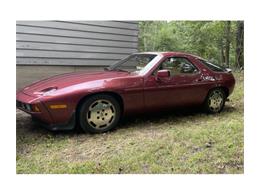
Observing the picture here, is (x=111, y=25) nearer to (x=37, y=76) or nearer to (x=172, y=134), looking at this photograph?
(x=37, y=76)

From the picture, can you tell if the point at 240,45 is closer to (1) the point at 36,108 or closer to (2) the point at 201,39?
(2) the point at 201,39

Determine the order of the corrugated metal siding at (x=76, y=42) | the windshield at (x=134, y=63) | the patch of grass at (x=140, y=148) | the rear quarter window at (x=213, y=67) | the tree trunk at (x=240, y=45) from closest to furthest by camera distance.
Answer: the patch of grass at (x=140, y=148) < the tree trunk at (x=240, y=45) < the windshield at (x=134, y=63) < the corrugated metal siding at (x=76, y=42) < the rear quarter window at (x=213, y=67)

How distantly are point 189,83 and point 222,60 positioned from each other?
2.04ft

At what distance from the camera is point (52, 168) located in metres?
2.53

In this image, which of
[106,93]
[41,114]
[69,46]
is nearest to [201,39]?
[106,93]

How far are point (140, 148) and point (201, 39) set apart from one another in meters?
1.59

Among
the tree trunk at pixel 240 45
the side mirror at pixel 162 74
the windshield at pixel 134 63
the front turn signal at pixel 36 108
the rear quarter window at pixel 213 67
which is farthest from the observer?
the rear quarter window at pixel 213 67

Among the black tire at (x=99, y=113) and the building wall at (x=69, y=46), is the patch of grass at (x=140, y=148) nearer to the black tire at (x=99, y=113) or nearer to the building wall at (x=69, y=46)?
the black tire at (x=99, y=113)

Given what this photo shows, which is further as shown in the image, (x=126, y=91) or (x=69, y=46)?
(x=69, y=46)

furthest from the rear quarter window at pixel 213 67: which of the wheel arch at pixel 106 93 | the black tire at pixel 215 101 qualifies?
the wheel arch at pixel 106 93

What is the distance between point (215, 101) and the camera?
3947 millimetres

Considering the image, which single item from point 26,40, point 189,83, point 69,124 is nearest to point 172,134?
point 189,83

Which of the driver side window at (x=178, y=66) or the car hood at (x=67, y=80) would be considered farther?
the driver side window at (x=178, y=66)

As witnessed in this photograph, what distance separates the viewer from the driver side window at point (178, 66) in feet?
11.6
